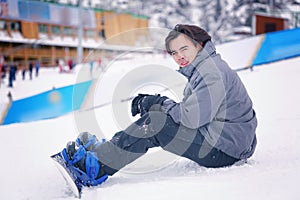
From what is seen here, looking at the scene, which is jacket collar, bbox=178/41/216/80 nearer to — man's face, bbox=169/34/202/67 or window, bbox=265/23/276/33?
man's face, bbox=169/34/202/67

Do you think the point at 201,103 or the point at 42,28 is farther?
the point at 42,28

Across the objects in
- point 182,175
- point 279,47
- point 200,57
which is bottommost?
point 279,47

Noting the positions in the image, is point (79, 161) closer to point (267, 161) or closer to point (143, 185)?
point (143, 185)

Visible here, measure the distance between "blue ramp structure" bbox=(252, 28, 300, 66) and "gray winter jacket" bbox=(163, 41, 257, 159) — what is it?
5603 millimetres

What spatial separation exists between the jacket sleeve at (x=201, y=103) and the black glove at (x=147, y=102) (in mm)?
71

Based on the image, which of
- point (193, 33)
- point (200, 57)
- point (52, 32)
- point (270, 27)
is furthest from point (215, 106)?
point (52, 32)

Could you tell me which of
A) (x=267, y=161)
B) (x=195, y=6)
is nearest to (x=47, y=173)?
(x=267, y=161)

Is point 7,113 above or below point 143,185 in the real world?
below

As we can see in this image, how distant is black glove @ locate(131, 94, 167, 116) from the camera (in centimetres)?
147

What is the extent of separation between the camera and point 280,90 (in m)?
3.69

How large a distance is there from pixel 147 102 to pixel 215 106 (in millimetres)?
279

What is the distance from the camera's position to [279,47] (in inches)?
269

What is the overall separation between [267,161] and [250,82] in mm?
3082

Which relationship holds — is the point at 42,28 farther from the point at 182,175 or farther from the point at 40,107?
the point at 182,175
